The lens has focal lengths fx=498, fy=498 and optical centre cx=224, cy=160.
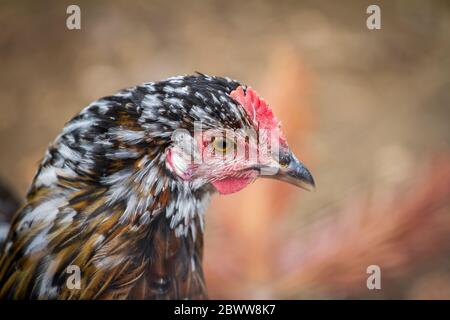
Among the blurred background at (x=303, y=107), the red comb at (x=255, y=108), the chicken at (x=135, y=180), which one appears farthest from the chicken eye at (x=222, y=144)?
the blurred background at (x=303, y=107)

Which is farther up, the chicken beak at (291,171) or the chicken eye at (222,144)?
the chicken eye at (222,144)

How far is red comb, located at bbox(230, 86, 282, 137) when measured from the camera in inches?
67.4

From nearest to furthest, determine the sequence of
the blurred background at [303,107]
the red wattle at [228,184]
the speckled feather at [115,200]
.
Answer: the speckled feather at [115,200] < the red wattle at [228,184] < the blurred background at [303,107]

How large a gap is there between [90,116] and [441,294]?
180 centimetres

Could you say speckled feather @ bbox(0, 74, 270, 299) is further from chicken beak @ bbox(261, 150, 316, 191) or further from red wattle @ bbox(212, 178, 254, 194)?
chicken beak @ bbox(261, 150, 316, 191)

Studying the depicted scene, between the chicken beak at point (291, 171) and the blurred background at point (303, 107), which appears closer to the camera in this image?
the chicken beak at point (291, 171)

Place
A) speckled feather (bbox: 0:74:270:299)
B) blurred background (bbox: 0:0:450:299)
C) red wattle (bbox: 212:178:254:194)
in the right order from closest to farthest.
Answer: speckled feather (bbox: 0:74:270:299) < red wattle (bbox: 212:178:254:194) < blurred background (bbox: 0:0:450:299)

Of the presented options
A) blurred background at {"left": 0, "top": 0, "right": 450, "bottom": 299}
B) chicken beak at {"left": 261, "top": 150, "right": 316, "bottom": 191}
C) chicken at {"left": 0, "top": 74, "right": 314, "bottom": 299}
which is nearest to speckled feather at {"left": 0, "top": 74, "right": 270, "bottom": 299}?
chicken at {"left": 0, "top": 74, "right": 314, "bottom": 299}

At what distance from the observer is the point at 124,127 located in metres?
1.67

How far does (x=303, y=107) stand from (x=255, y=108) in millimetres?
615

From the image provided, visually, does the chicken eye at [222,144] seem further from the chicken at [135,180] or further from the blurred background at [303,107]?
the blurred background at [303,107]

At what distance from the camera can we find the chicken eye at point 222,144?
1.72 m

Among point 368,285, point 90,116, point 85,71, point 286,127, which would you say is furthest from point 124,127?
point 368,285
